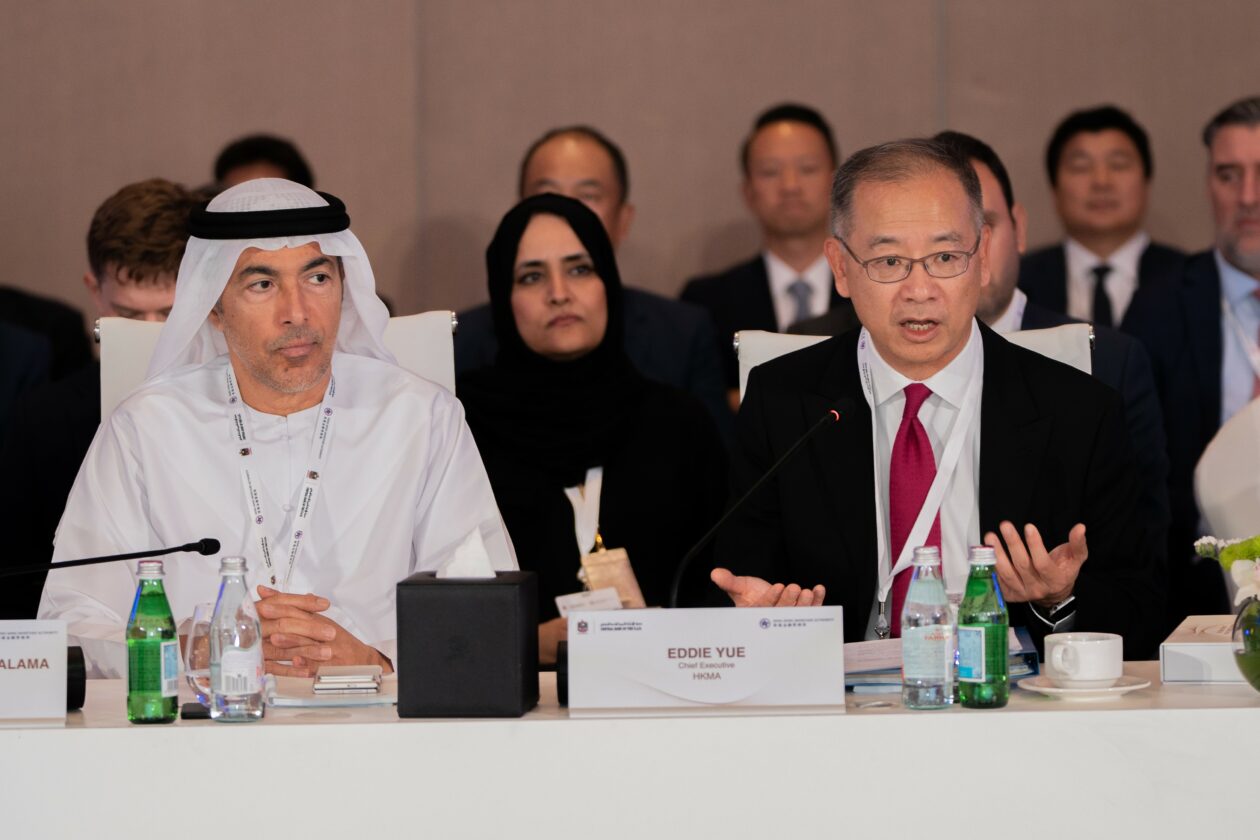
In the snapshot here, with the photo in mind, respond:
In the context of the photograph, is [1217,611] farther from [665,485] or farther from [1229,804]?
[1229,804]

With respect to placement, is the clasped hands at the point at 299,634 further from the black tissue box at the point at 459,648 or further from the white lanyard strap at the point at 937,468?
the white lanyard strap at the point at 937,468

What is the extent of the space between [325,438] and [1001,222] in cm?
174

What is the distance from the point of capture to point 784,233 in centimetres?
566

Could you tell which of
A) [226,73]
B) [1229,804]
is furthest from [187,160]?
[1229,804]

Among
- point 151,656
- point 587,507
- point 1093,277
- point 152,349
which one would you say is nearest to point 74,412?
point 152,349

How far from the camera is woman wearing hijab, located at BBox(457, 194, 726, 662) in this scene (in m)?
3.85

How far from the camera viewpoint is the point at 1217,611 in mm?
4262

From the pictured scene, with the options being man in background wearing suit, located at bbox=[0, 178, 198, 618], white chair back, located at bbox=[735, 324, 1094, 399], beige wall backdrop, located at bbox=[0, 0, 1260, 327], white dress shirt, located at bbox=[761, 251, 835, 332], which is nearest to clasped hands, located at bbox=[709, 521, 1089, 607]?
white chair back, located at bbox=[735, 324, 1094, 399]

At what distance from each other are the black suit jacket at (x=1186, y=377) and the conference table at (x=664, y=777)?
2499 millimetres

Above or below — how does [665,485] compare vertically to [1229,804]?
above

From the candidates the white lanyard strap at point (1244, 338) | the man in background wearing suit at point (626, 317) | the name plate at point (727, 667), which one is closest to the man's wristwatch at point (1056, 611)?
the name plate at point (727, 667)

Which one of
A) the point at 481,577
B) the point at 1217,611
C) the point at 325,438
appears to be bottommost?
the point at 1217,611

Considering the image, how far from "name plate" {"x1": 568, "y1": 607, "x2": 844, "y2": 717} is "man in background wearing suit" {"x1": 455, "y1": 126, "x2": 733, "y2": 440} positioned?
2408 mm

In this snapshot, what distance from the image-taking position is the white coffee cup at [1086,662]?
213 centimetres
